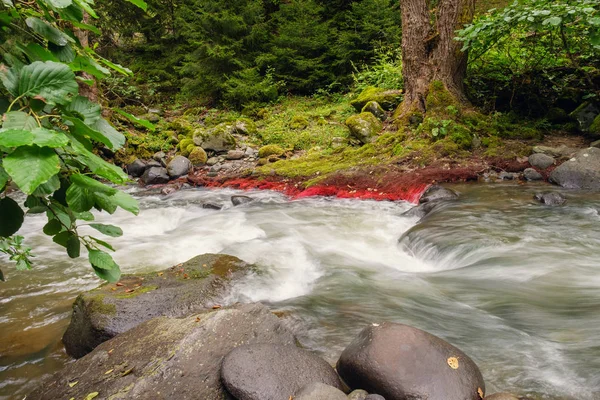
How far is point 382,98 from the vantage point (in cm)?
1145

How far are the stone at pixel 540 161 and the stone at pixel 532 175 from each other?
23cm

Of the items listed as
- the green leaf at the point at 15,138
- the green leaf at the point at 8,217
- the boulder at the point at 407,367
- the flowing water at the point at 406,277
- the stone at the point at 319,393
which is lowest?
the flowing water at the point at 406,277

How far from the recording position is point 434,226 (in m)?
5.89

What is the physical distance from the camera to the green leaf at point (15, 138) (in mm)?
816

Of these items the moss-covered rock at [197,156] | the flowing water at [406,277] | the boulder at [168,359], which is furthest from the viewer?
the moss-covered rock at [197,156]

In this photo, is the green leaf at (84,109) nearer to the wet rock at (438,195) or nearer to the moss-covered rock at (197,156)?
the wet rock at (438,195)

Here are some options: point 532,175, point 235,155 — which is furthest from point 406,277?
point 235,155

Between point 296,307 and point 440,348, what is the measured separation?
173 centimetres

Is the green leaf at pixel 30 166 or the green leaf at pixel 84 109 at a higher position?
the green leaf at pixel 84 109

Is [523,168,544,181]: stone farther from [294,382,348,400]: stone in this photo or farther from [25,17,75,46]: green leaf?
[25,17,75,46]: green leaf

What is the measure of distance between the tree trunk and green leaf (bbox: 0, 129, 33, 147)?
8940mm

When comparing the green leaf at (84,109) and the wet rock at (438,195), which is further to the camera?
the wet rock at (438,195)

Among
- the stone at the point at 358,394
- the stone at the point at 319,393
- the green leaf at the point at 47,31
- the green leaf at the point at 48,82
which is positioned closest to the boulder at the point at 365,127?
the stone at the point at 358,394

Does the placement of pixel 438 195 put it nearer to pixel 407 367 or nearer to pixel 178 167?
pixel 407 367
